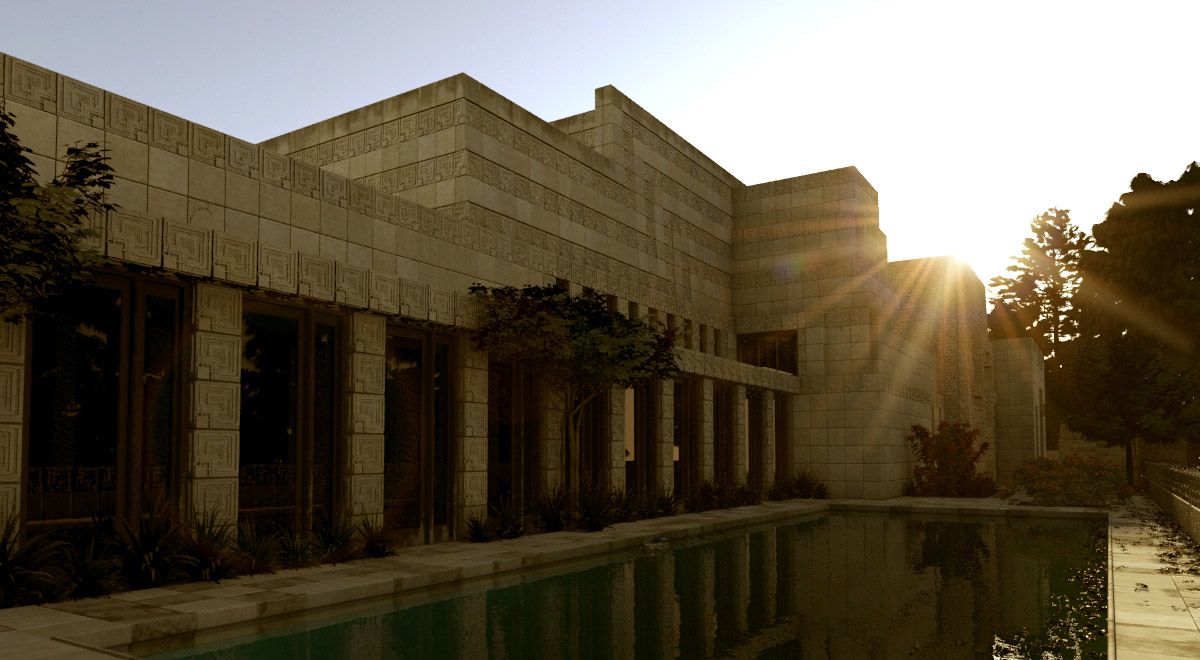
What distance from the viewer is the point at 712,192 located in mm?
37438

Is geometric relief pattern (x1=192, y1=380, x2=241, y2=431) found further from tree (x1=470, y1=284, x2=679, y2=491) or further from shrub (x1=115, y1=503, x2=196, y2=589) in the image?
tree (x1=470, y1=284, x2=679, y2=491)

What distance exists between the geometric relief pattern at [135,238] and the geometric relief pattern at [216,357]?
1591 mm

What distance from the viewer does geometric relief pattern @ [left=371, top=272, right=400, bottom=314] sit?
56.7ft

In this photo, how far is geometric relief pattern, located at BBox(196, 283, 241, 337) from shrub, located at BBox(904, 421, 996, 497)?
3121 cm

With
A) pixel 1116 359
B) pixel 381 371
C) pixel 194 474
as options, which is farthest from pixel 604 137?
pixel 1116 359

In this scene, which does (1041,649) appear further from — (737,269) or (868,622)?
(737,269)

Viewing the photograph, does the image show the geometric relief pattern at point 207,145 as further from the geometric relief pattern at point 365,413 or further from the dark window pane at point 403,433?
the dark window pane at point 403,433

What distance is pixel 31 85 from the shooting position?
12281mm

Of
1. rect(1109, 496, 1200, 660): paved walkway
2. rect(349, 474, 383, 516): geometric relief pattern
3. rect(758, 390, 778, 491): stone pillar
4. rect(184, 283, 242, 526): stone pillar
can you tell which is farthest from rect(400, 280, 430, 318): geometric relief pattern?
rect(758, 390, 778, 491): stone pillar

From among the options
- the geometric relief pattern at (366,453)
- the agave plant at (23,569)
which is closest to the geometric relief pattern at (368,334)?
the geometric relief pattern at (366,453)

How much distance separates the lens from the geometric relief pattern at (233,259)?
14094mm

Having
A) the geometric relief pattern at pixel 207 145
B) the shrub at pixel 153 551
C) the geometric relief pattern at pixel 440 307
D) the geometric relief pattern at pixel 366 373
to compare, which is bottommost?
the shrub at pixel 153 551

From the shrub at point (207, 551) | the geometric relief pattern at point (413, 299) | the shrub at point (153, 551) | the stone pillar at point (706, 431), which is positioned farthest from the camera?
the stone pillar at point (706, 431)

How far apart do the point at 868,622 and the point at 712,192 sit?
27.8 m
